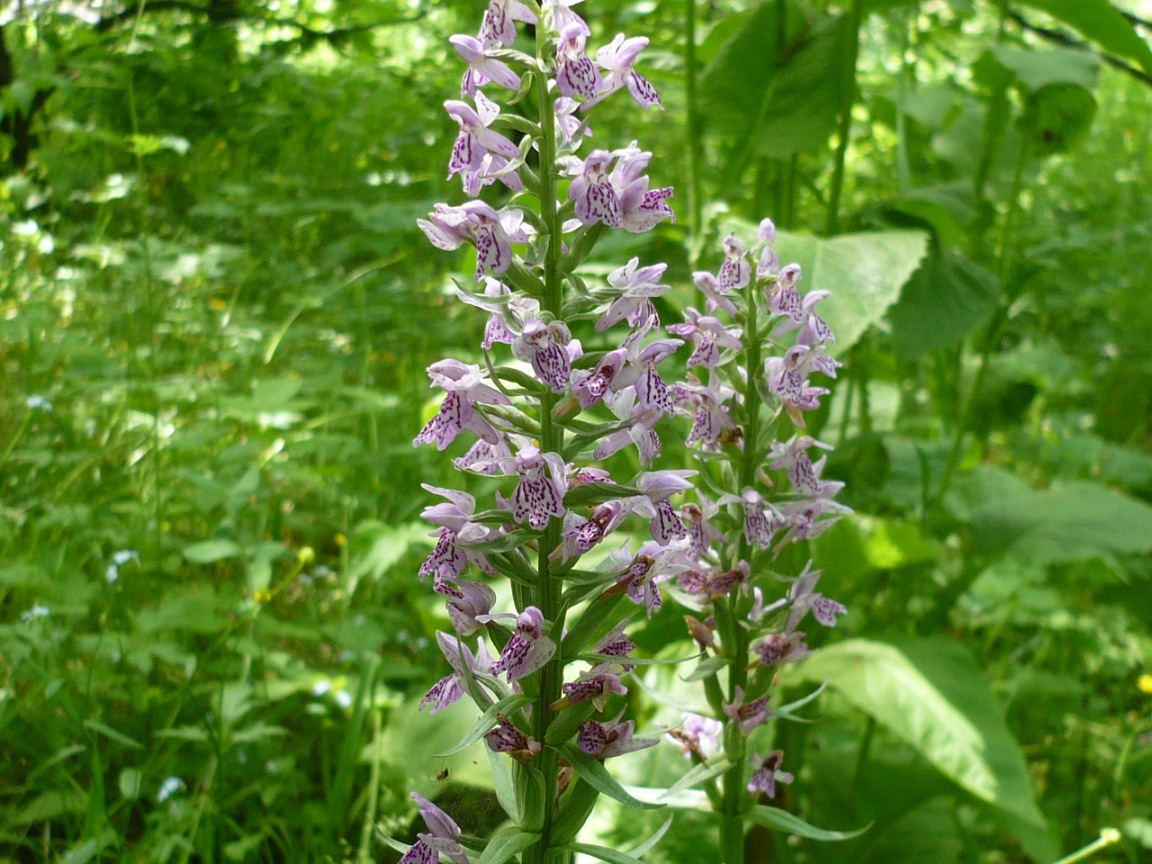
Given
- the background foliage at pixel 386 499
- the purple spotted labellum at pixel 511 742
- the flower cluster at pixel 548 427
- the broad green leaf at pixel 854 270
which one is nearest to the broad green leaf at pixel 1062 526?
the background foliage at pixel 386 499

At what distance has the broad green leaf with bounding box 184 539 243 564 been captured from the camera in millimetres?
2162

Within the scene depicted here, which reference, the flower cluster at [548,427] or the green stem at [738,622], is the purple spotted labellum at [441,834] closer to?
the flower cluster at [548,427]

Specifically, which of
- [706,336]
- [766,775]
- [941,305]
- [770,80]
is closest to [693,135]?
[770,80]

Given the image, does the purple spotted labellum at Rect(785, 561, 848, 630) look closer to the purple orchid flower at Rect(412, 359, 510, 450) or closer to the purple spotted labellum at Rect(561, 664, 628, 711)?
the purple spotted labellum at Rect(561, 664, 628, 711)

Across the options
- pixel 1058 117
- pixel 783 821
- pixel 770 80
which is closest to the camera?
pixel 783 821

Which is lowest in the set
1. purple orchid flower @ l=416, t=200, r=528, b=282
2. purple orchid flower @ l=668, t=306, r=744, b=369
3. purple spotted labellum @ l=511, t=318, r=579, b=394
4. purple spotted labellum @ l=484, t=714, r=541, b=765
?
purple spotted labellum @ l=484, t=714, r=541, b=765

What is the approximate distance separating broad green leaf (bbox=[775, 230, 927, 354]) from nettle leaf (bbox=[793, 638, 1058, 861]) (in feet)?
2.53

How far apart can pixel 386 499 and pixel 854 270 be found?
6.27ft

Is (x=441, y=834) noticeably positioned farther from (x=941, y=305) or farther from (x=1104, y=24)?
(x=1104, y=24)

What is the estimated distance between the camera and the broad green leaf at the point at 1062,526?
2479 millimetres

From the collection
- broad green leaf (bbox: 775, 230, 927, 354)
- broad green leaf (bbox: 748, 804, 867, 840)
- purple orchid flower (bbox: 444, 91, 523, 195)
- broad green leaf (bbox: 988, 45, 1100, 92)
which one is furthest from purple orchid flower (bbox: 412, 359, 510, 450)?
broad green leaf (bbox: 988, 45, 1100, 92)

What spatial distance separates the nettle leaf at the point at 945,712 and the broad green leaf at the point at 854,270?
2.53 feet

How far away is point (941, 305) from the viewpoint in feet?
8.45

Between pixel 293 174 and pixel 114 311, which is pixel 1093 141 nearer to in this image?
pixel 293 174
